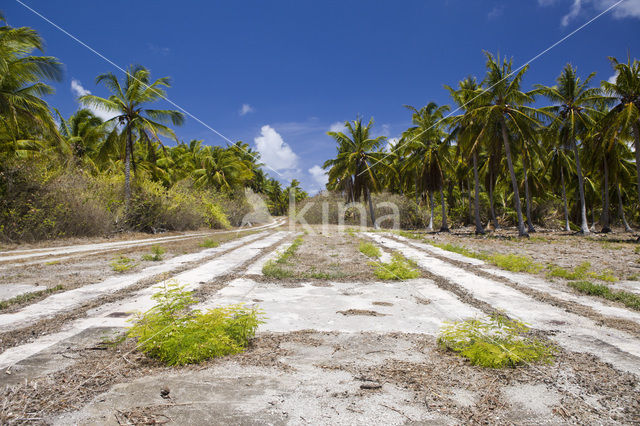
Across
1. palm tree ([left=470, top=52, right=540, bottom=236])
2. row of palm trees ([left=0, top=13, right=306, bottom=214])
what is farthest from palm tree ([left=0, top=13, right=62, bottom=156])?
palm tree ([left=470, top=52, right=540, bottom=236])

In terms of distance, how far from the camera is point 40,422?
1699 millimetres

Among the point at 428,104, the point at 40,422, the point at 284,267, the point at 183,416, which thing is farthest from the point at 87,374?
the point at 428,104

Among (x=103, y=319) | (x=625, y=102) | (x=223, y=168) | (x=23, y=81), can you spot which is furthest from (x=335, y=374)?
(x=223, y=168)

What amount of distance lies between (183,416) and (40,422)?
71cm

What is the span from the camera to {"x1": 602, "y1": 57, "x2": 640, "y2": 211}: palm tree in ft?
50.8

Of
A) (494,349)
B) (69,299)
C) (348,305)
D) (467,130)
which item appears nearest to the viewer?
(494,349)

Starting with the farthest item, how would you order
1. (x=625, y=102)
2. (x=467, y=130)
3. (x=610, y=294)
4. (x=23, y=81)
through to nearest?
(x=467, y=130) → (x=625, y=102) → (x=23, y=81) → (x=610, y=294)

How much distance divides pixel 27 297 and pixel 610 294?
8.13m

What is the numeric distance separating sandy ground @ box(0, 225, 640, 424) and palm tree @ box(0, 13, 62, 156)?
1243cm

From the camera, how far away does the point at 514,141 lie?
19.8m

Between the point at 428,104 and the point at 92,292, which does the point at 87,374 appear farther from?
the point at 428,104

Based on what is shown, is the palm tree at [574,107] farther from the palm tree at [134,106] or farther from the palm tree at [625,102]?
the palm tree at [134,106]

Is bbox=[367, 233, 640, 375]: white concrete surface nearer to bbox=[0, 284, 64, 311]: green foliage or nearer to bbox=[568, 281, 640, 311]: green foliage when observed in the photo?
bbox=[568, 281, 640, 311]: green foliage

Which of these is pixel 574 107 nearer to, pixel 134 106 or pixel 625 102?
pixel 625 102
